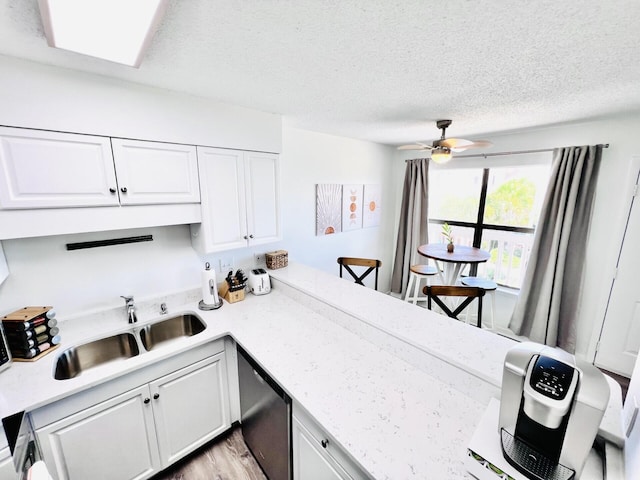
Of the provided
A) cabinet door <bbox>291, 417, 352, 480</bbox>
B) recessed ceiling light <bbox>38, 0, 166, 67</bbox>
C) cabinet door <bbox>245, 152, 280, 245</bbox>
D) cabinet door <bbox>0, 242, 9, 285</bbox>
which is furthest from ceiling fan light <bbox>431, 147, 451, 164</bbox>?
cabinet door <bbox>0, 242, 9, 285</bbox>

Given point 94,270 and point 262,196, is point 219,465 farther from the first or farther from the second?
point 262,196

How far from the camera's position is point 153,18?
0.83m

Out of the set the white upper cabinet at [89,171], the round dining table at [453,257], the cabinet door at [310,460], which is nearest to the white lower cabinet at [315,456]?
the cabinet door at [310,460]

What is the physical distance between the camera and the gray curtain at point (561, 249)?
2.40 meters

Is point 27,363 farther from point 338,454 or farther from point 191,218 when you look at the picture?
point 338,454

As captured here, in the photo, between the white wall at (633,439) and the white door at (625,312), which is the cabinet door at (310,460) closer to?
the white wall at (633,439)

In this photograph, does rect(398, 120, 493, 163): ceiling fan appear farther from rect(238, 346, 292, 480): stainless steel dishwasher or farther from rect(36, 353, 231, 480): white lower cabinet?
rect(36, 353, 231, 480): white lower cabinet

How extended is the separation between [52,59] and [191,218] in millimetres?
932

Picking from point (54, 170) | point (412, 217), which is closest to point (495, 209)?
point (412, 217)

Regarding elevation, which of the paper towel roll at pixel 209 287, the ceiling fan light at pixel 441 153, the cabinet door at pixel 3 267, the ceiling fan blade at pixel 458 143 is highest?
the ceiling fan blade at pixel 458 143

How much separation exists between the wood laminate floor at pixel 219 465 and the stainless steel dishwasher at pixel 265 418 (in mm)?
71

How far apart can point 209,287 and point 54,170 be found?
107 cm

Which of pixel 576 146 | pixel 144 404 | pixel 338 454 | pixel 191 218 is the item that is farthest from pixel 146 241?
pixel 576 146

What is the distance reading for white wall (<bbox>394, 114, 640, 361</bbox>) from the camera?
2.22 m
